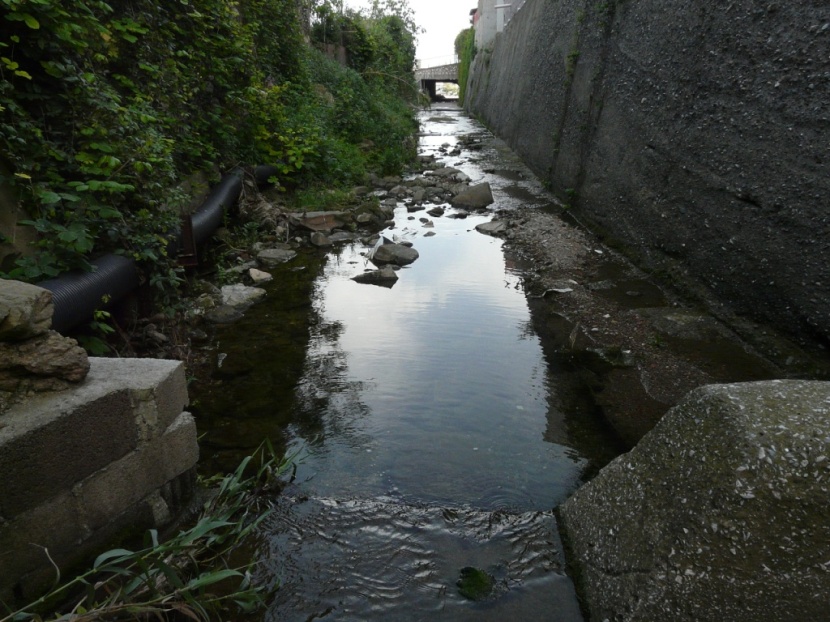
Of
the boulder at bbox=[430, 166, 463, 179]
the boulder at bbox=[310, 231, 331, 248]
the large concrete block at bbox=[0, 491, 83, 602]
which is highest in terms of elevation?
the large concrete block at bbox=[0, 491, 83, 602]

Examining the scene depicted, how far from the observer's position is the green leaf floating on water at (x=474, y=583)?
226 cm

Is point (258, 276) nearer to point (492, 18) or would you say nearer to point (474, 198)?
point (474, 198)

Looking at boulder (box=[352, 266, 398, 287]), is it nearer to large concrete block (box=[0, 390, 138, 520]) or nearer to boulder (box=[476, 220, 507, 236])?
boulder (box=[476, 220, 507, 236])

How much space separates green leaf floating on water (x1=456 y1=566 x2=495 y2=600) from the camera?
7.41 ft

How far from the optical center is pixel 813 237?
3725mm

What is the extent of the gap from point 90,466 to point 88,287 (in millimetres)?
1656

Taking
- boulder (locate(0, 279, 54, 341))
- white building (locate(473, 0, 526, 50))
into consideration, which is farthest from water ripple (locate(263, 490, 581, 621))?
white building (locate(473, 0, 526, 50))

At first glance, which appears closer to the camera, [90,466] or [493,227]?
[90,466]

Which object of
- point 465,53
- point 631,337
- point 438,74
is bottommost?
point 438,74

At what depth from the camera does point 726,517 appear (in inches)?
71.4

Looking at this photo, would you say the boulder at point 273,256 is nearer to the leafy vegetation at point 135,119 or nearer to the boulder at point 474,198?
the leafy vegetation at point 135,119

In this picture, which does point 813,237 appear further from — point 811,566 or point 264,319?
point 264,319

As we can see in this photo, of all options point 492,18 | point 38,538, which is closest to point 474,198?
point 38,538

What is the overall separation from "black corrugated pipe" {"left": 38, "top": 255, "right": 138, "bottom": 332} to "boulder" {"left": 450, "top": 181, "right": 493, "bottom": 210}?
6.59m
